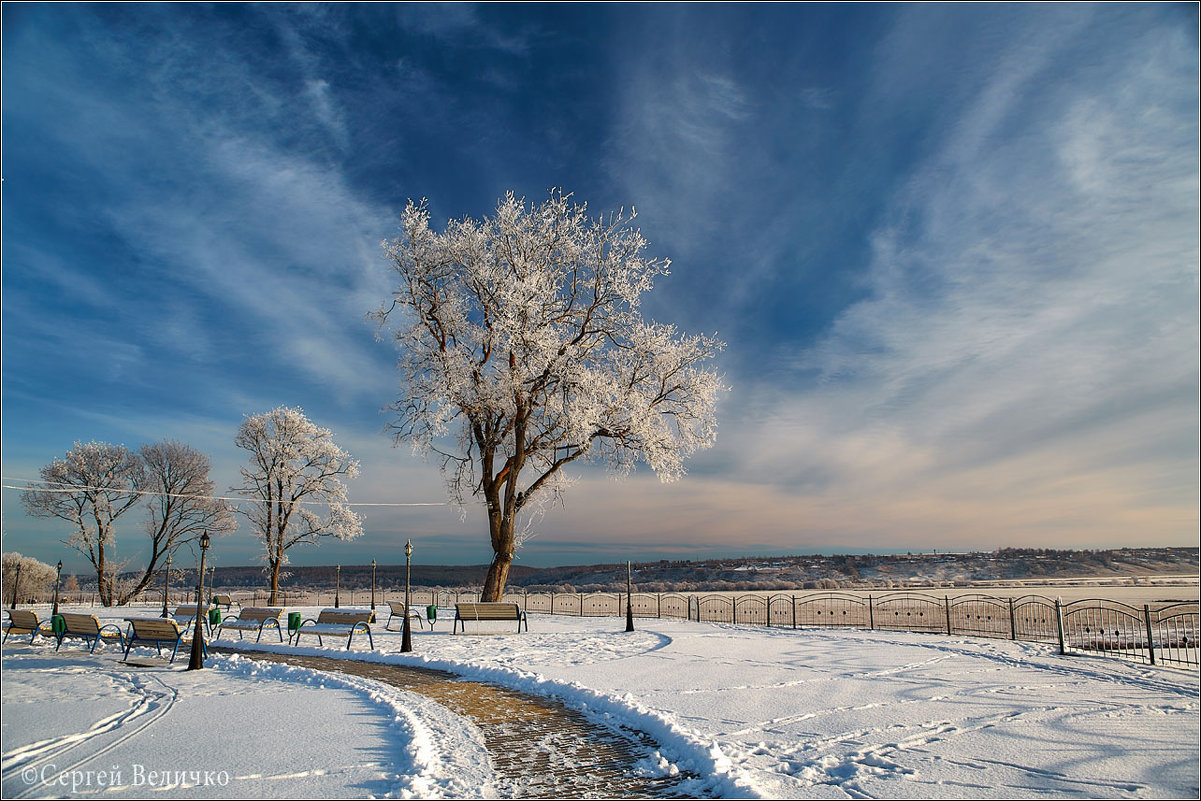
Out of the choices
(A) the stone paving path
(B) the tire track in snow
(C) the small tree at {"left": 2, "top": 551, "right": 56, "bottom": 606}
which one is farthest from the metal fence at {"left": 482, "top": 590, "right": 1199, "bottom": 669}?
(C) the small tree at {"left": 2, "top": 551, "right": 56, "bottom": 606}

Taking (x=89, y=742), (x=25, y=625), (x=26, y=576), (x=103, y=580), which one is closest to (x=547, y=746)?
(x=89, y=742)

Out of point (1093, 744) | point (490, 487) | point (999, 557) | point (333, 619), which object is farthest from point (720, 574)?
point (1093, 744)

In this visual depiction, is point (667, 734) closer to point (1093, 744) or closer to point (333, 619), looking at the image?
point (1093, 744)

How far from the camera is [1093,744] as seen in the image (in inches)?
279

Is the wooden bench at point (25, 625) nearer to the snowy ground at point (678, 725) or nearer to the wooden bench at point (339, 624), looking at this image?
the snowy ground at point (678, 725)

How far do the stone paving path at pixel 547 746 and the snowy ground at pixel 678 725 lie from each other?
279 mm

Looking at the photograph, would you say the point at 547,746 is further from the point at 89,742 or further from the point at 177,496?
the point at 177,496

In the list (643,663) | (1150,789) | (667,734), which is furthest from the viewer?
(643,663)

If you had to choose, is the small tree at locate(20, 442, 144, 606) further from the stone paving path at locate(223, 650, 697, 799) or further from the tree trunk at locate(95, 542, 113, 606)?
the stone paving path at locate(223, 650, 697, 799)

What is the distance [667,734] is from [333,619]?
1210cm

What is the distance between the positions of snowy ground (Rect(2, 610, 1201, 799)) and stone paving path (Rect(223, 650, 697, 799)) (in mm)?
279

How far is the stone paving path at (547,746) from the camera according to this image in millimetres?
6027

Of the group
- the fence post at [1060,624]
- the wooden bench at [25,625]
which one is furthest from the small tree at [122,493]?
the fence post at [1060,624]

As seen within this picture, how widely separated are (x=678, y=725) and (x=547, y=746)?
161 centimetres
